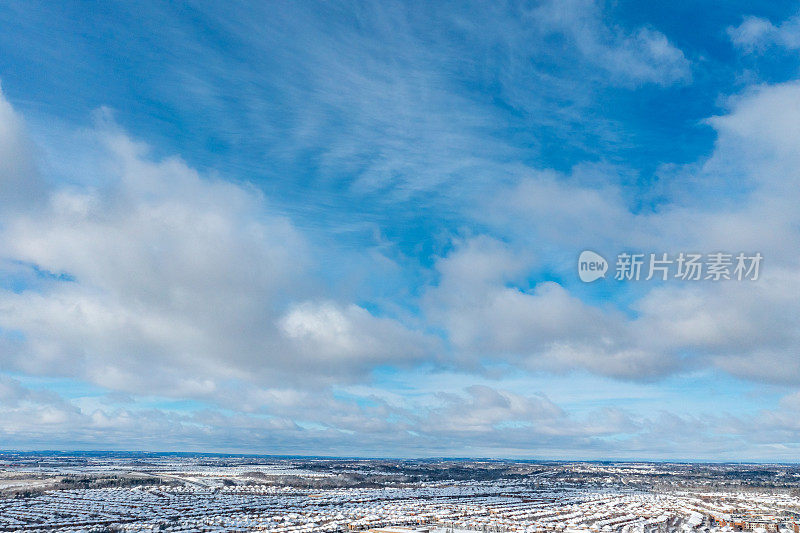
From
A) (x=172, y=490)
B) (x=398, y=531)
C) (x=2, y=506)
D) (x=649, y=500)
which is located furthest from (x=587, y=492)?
(x=2, y=506)

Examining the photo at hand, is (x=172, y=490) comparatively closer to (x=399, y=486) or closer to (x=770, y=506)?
(x=399, y=486)

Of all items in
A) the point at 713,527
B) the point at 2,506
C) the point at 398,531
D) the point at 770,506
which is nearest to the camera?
the point at 398,531

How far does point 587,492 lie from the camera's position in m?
104

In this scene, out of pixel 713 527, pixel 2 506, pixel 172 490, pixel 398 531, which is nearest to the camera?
pixel 398 531

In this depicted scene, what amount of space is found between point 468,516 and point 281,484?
5651 centimetres

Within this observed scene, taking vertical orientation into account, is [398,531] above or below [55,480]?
above

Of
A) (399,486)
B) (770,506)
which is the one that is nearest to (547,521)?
(770,506)

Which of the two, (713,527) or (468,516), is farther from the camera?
(468,516)

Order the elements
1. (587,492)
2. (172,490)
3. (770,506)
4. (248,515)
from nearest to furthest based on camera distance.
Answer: (248,515) < (770,506) < (172,490) < (587,492)

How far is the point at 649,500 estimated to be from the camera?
87.8 meters

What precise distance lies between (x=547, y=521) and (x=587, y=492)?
46638 mm

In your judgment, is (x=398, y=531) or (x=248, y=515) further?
(x=248, y=515)

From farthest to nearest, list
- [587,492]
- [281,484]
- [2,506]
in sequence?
[281,484]
[587,492]
[2,506]

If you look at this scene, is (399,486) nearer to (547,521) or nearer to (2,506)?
(547,521)
